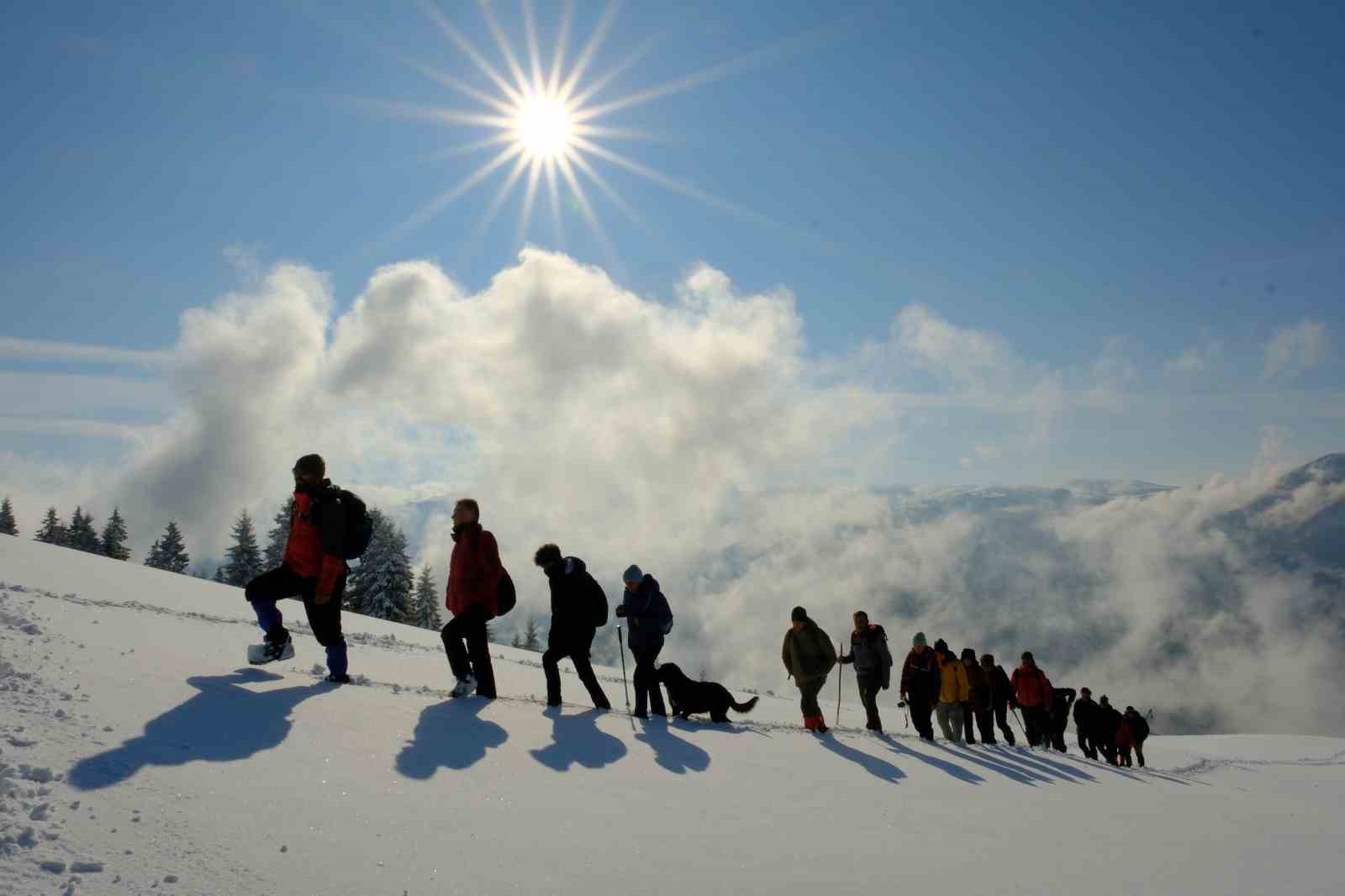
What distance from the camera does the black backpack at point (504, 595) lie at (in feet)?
30.5

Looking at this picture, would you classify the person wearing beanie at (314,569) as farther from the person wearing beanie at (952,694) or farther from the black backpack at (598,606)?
the person wearing beanie at (952,694)

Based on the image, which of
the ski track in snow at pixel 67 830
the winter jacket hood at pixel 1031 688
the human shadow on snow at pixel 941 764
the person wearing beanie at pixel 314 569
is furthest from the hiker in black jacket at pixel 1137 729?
the ski track in snow at pixel 67 830

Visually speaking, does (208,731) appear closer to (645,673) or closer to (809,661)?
(645,673)

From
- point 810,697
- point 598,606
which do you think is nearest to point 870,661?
point 810,697

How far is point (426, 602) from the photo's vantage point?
55969 millimetres

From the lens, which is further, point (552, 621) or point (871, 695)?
point (871, 695)

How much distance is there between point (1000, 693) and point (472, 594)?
48.7 feet

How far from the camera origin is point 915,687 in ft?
50.1

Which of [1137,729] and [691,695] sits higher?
[691,695]

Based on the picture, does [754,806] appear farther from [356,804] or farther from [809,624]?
[809,624]

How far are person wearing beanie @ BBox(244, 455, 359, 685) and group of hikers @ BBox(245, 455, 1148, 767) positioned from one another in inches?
0.5

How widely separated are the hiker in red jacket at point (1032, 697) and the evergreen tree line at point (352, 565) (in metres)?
24.4

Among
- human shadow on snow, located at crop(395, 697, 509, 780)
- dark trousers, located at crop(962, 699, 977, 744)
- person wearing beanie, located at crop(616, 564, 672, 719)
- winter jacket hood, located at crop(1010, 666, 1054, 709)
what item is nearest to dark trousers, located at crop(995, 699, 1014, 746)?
winter jacket hood, located at crop(1010, 666, 1054, 709)

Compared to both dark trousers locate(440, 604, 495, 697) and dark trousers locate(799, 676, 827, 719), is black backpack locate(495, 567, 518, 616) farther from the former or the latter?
dark trousers locate(799, 676, 827, 719)
